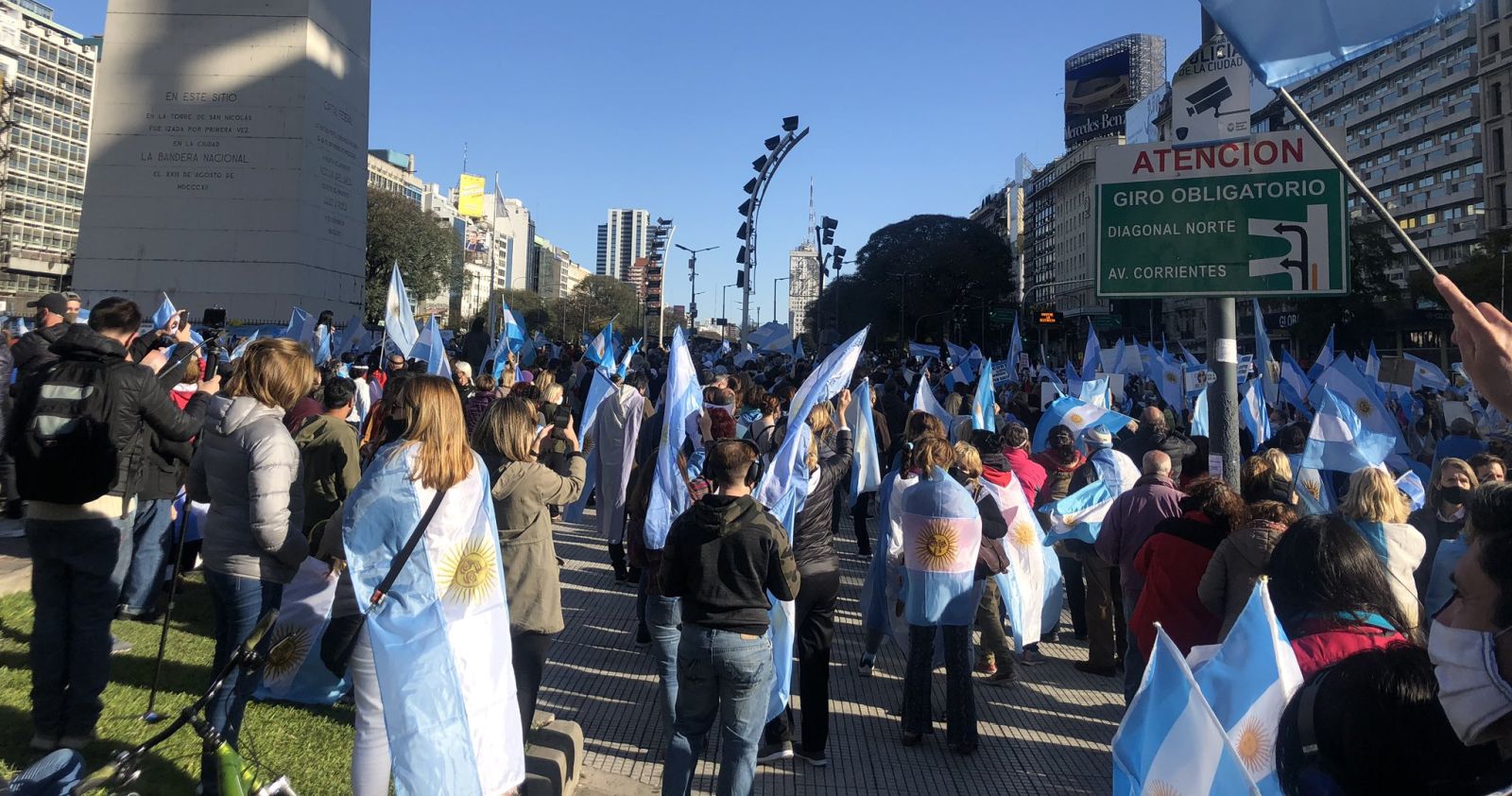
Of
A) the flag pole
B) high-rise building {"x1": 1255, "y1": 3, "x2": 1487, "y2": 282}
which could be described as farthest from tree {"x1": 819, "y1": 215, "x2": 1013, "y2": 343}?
the flag pole

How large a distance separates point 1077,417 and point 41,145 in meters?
100

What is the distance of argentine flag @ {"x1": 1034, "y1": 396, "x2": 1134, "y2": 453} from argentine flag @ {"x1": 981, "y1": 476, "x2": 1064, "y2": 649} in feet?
10.3

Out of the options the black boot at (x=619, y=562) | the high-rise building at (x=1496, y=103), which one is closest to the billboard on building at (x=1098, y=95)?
the high-rise building at (x=1496, y=103)

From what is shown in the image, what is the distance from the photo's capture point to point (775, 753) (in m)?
5.23

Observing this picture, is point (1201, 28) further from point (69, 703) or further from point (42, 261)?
point (42, 261)

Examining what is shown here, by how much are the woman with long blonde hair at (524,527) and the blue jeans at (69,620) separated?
160 centimetres

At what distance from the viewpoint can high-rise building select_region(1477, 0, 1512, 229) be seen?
57344 millimetres

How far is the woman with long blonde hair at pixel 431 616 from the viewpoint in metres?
3.22

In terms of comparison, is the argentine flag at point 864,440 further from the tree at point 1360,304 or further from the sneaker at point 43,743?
the tree at point 1360,304

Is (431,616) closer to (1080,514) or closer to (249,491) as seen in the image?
(249,491)

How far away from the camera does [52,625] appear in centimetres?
399

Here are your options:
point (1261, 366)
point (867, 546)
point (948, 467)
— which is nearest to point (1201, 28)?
point (948, 467)

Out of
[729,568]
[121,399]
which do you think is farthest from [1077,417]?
[121,399]

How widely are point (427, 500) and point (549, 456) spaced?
2711 mm
